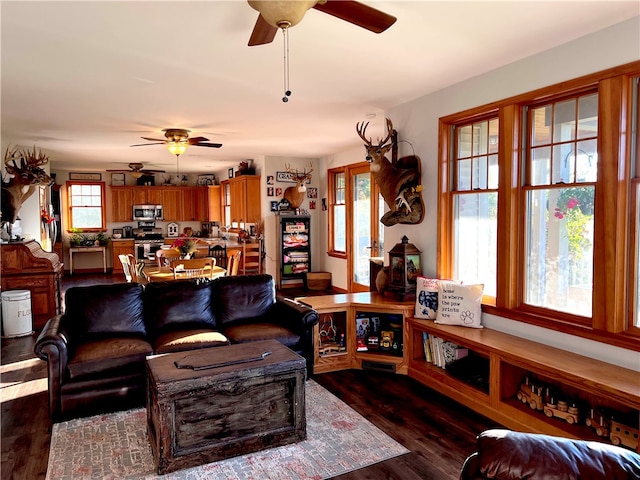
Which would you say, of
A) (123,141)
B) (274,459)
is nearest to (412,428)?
(274,459)

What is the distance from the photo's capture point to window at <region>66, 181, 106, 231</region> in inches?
427

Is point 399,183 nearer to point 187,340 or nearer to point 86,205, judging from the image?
point 187,340

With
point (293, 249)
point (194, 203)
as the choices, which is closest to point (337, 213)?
point (293, 249)

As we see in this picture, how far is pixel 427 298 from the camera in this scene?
412 centimetres

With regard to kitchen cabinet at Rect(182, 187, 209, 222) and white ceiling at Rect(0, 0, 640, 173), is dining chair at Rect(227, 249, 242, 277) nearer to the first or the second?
white ceiling at Rect(0, 0, 640, 173)

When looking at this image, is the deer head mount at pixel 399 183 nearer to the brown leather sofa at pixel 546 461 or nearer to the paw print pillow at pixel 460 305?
the paw print pillow at pixel 460 305

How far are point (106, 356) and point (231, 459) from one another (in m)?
1.31

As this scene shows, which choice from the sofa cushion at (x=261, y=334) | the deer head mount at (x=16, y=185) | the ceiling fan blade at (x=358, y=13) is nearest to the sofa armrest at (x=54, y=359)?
the sofa cushion at (x=261, y=334)

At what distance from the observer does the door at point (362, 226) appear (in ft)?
23.8

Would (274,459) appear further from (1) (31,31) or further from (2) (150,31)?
(1) (31,31)

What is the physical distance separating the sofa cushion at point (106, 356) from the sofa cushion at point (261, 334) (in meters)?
0.70

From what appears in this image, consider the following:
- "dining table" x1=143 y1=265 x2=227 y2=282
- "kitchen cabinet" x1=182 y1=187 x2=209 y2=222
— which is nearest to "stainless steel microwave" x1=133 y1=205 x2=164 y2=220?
"kitchen cabinet" x1=182 y1=187 x2=209 y2=222

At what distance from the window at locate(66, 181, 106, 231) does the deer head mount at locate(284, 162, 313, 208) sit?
→ 5.30m

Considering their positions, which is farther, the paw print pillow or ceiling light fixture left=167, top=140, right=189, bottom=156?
ceiling light fixture left=167, top=140, right=189, bottom=156
